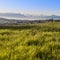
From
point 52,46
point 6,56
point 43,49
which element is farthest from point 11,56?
point 52,46

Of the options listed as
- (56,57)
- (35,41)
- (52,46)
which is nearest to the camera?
(56,57)

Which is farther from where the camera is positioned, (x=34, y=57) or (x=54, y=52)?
(x=54, y=52)

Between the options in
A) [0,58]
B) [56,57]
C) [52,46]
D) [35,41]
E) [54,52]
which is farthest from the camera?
[35,41]

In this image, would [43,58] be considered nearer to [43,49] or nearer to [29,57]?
[29,57]

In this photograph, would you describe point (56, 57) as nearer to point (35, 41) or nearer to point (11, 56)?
point (11, 56)

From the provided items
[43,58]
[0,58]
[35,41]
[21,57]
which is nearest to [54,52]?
[43,58]

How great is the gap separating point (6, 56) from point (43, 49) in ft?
7.68

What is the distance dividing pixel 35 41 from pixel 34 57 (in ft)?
16.8

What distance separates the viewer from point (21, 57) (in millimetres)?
9328

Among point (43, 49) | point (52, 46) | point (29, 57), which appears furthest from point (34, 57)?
point (52, 46)

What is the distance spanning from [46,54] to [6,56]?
6.33ft

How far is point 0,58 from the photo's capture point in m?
9.28

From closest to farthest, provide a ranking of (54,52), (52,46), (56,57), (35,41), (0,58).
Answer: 1. (0,58)
2. (56,57)
3. (54,52)
4. (52,46)
5. (35,41)

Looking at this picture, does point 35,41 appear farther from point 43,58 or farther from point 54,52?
point 43,58
